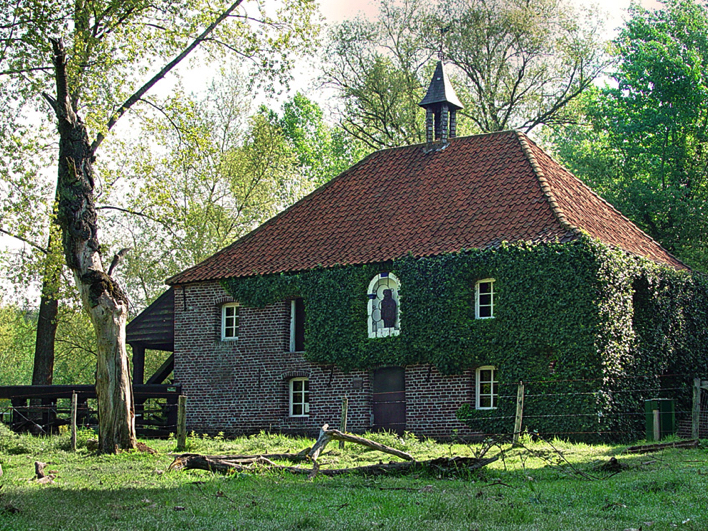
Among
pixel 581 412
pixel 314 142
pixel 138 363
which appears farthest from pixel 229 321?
pixel 314 142

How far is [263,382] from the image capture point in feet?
79.2

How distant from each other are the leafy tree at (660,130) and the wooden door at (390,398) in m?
13.4

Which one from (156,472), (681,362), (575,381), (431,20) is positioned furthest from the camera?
(431,20)

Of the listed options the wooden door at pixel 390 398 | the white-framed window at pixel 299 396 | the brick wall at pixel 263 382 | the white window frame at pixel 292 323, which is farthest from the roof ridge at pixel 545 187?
the white-framed window at pixel 299 396

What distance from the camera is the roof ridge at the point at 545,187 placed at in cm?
1998

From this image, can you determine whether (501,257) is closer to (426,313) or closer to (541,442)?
(426,313)

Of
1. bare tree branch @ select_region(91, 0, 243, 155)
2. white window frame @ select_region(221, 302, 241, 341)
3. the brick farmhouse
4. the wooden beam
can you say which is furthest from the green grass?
the wooden beam

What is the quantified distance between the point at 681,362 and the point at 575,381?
595 centimetres

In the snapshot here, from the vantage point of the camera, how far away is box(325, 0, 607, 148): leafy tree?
112 feet

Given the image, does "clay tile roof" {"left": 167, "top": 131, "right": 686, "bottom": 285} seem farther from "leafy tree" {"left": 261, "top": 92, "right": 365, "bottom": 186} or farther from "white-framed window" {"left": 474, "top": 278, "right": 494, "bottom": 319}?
"leafy tree" {"left": 261, "top": 92, "right": 365, "bottom": 186}

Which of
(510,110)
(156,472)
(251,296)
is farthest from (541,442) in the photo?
(510,110)

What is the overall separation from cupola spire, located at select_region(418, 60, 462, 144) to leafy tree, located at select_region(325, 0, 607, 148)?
845cm

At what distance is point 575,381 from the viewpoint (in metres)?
19.0

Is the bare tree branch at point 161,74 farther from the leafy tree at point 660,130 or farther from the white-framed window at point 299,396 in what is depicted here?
the leafy tree at point 660,130
